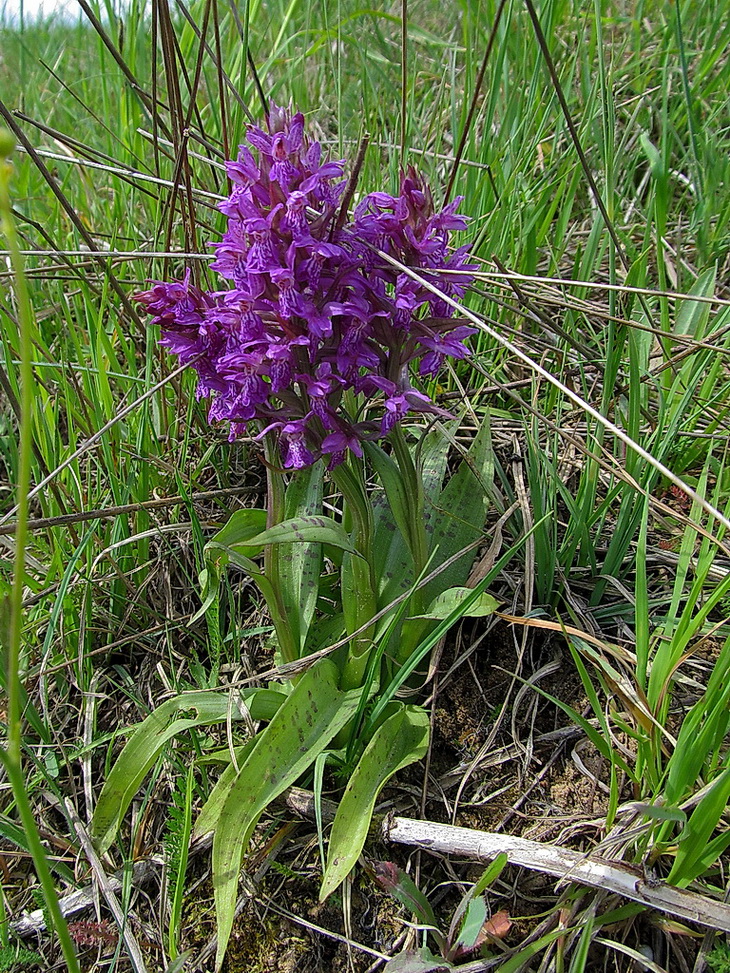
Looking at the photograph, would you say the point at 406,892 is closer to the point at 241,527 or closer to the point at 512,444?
the point at 241,527

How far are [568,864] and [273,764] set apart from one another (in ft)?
1.92

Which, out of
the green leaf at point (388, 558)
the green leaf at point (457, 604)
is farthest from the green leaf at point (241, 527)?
the green leaf at point (457, 604)

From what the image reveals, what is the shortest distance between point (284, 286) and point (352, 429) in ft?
1.01

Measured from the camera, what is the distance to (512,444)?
7.49ft

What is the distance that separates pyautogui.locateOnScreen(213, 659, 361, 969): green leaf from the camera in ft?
4.71

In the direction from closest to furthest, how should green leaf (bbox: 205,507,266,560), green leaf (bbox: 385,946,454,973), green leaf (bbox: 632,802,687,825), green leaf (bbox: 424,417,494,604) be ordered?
green leaf (bbox: 632,802,687,825), green leaf (bbox: 385,946,454,973), green leaf (bbox: 205,507,266,560), green leaf (bbox: 424,417,494,604)

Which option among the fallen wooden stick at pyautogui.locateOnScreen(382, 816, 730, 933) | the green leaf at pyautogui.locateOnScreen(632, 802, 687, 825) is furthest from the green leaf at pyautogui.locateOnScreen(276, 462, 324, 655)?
the green leaf at pyautogui.locateOnScreen(632, 802, 687, 825)

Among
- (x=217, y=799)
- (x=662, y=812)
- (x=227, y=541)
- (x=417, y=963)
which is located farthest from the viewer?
(x=227, y=541)

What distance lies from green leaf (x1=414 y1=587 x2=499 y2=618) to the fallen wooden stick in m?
0.43

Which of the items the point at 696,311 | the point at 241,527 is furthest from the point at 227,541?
the point at 696,311

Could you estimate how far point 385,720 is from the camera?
5.29 ft

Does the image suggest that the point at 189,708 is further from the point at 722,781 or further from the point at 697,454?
the point at 697,454

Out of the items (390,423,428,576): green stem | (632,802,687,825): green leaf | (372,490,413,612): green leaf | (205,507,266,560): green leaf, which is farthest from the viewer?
(372,490,413,612): green leaf

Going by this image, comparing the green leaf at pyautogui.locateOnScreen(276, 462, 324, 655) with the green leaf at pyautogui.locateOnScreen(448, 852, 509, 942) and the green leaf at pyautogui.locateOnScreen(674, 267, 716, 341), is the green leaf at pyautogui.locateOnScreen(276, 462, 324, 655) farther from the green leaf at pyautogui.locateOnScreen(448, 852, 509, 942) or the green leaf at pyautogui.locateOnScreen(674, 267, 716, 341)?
the green leaf at pyautogui.locateOnScreen(674, 267, 716, 341)
